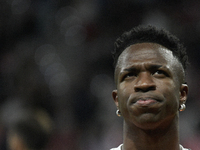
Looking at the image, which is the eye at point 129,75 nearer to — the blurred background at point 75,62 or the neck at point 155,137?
the neck at point 155,137

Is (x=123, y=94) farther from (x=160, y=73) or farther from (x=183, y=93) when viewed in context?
(x=183, y=93)

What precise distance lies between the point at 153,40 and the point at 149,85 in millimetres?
503

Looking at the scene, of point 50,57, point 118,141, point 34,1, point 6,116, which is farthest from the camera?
point 34,1

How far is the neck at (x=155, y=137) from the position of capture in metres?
2.24

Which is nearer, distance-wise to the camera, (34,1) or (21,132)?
(21,132)

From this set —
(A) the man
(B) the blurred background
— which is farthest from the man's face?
(B) the blurred background

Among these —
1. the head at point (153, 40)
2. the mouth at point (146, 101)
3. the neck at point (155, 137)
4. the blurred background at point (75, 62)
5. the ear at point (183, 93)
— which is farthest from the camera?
the blurred background at point (75, 62)

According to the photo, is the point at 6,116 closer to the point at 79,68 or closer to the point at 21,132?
the point at 21,132

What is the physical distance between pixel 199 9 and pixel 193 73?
4.36 ft

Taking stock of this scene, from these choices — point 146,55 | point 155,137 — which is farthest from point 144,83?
point 155,137

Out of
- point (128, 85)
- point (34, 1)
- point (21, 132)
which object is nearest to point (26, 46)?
point (34, 1)

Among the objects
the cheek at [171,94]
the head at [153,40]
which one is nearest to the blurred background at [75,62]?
the head at [153,40]

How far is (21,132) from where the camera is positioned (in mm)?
3639

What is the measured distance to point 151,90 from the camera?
2.17 metres
